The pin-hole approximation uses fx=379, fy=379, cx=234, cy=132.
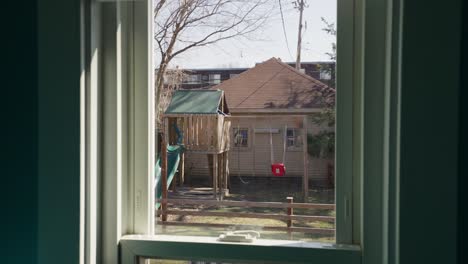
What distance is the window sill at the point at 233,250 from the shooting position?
3.45 ft

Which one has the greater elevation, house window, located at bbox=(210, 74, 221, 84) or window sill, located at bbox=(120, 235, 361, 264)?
house window, located at bbox=(210, 74, 221, 84)

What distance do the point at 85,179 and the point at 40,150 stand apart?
0.15 m

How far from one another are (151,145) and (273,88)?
42cm

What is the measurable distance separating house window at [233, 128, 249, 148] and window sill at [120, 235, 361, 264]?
0.96 feet

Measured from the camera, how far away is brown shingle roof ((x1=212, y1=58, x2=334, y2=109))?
44.0 inches

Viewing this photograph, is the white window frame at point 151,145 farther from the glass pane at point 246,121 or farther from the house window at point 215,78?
the house window at point 215,78

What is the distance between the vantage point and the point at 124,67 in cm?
119

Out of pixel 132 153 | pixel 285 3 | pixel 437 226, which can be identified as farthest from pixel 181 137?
pixel 437 226

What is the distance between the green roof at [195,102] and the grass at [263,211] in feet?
0.84

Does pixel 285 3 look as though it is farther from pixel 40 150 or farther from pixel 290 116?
pixel 40 150

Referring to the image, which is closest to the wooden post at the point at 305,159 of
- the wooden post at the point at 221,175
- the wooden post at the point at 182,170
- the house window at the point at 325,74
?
the house window at the point at 325,74

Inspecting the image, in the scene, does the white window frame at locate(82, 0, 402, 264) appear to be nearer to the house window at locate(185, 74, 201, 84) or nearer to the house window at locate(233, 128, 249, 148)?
the house window at locate(185, 74, 201, 84)

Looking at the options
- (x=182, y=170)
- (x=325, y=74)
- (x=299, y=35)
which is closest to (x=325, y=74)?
(x=325, y=74)

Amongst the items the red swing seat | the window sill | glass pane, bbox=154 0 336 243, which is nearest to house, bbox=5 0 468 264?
the window sill
